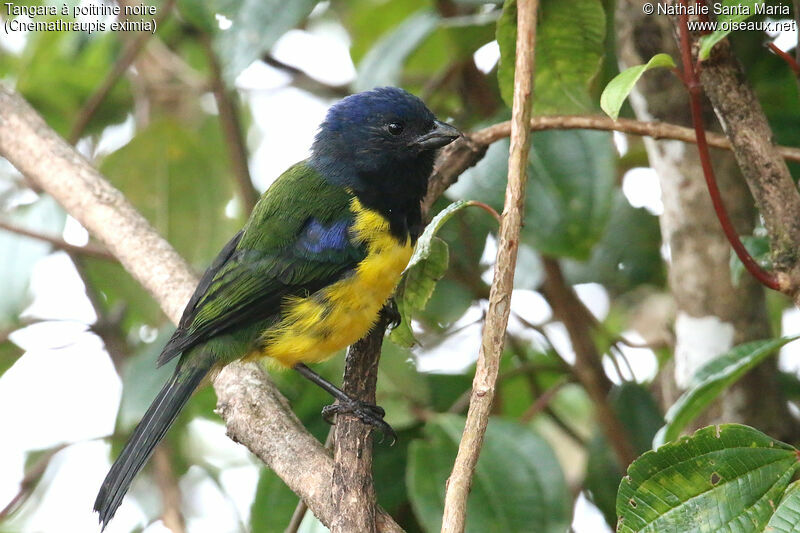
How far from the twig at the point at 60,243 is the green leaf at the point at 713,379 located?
2153 mm

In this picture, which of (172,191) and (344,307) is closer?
(344,307)

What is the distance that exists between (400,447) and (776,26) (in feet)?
5.87

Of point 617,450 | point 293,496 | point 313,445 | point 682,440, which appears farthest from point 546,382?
point 682,440

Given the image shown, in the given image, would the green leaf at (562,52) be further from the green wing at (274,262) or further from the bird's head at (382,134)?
the green wing at (274,262)

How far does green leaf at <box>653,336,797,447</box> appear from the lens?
6.85ft

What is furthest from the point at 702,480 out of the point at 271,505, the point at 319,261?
the point at 271,505

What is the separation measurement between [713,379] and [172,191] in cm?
251

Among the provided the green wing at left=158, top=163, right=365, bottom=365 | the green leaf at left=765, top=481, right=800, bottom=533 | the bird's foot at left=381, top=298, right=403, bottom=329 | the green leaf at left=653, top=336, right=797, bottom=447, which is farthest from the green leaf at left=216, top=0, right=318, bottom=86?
the green leaf at left=765, top=481, right=800, bottom=533

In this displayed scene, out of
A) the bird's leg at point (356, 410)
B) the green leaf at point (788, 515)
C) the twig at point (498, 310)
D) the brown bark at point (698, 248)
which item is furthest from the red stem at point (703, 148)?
the bird's leg at point (356, 410)

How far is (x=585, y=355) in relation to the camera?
11.3ft

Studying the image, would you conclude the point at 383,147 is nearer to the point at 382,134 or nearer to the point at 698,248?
the point at 382,134

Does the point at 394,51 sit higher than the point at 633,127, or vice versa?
the point at 394,51

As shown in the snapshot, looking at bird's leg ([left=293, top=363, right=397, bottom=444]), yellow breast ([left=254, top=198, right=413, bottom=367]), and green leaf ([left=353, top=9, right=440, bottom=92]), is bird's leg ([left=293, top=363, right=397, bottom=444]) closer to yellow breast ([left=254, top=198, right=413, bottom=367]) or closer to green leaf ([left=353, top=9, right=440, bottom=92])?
yellow breast ([left=254, top=198, right=413, bottom=367])

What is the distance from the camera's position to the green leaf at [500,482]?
2.71m
